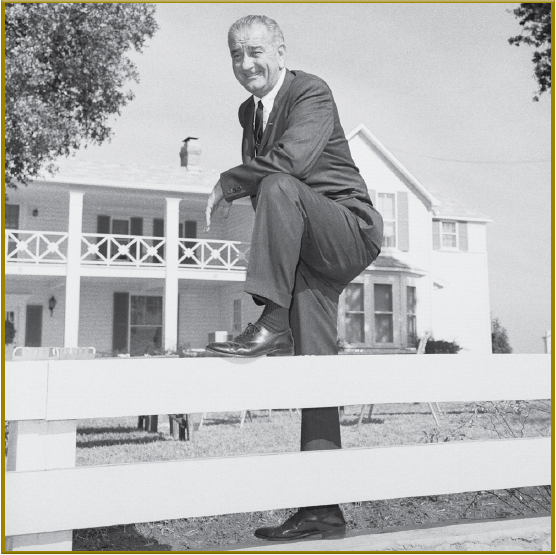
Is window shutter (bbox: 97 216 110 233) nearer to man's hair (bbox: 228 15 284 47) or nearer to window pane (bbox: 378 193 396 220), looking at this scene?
window pane (bbox: 378 193 396 220)

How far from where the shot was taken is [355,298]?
57.2ft

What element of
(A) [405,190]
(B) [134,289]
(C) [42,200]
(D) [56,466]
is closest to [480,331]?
(A) [405,190]

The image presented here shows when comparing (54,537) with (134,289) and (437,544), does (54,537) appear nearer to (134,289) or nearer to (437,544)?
(437,544)

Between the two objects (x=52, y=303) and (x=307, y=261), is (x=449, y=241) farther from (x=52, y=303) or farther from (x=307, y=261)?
(x=307, y=261)

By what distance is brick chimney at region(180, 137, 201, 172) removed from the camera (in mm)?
19234

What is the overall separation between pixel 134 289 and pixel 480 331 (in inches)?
424

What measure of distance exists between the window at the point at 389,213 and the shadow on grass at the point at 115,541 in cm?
1556

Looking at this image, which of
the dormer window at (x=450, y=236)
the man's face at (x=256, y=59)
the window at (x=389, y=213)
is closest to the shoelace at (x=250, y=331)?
the man's face at (x=256, y=59)

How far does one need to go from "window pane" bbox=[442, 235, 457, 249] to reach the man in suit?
19059mm

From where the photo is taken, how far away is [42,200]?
57.7 ft

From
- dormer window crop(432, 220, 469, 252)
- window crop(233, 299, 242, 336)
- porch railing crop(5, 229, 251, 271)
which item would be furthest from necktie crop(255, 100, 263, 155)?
dormer window crop(432, 220, 469, 252)

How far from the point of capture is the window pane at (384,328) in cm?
1731

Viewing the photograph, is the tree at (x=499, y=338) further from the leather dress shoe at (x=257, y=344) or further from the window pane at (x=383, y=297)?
the leather dress shoe at (x=257, y=344)

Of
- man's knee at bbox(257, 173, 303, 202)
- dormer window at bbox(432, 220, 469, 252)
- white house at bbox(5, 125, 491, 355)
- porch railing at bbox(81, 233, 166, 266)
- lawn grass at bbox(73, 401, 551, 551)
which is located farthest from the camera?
dormer window at bbox(432, 220, 469, 252)
